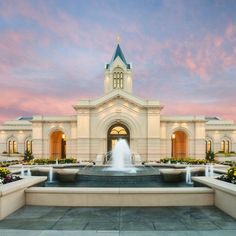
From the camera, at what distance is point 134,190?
8820 millimetres

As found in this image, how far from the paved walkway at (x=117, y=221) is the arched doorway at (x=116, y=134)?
31.1m

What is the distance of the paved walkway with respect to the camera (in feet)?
20.2

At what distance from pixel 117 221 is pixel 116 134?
108ft

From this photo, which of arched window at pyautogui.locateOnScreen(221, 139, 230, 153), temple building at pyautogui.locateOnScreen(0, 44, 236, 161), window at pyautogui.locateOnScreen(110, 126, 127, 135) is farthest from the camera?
arched window at pyautogui.locateOnScreen(221, 139, 230, 153)

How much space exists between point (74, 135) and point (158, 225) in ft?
113

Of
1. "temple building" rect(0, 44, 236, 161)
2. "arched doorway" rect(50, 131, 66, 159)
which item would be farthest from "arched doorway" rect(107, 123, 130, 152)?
"arched doorway" rect(50, 131, 66, 159)

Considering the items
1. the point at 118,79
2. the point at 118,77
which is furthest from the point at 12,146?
the point at 118,77

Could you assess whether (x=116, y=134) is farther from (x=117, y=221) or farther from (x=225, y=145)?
(x=117, y=221)

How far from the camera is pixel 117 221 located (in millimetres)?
7086

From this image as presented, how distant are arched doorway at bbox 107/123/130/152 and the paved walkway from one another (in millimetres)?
31129

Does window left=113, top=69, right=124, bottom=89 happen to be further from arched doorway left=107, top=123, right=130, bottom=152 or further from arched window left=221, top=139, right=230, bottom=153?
arched window left=221, top=139, right=230, bottom=153

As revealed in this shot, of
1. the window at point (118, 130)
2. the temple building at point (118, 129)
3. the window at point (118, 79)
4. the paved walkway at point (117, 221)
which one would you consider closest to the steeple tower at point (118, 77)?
the window at point (118, 79)

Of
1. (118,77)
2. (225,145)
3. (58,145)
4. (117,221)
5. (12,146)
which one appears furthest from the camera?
(58,145)

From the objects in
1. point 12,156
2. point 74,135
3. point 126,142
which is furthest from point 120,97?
point 12,156
